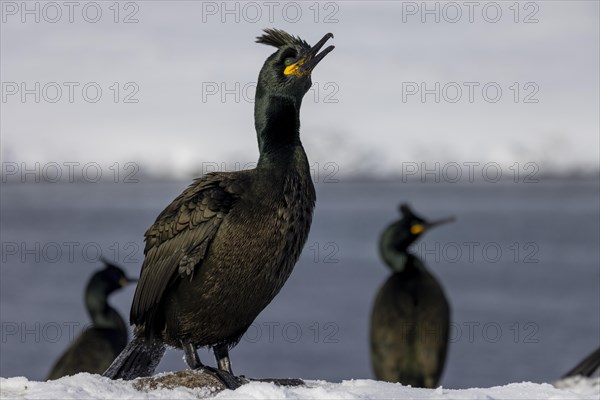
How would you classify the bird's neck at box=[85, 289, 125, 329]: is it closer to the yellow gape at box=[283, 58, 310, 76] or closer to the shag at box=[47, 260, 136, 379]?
Result: the shag at box=[47, 260, 136, 379]

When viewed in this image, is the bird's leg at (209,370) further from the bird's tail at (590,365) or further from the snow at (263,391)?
the bird's tail at (590,365)

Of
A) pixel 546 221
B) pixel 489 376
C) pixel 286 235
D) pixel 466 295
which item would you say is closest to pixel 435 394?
pixel 286 235

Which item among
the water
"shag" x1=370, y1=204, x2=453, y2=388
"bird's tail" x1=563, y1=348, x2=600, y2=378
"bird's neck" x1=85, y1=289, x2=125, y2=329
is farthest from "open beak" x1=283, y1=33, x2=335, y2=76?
the water

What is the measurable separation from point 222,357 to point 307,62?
1.81 meters

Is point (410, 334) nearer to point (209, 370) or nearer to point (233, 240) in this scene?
point (209, 370)

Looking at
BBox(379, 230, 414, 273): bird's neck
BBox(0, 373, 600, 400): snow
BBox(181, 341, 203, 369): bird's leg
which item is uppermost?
BBox(379, 230, 414, 273): bird's neck

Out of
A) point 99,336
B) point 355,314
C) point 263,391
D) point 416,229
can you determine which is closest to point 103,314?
point 99,336

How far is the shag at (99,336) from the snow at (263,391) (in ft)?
16.4

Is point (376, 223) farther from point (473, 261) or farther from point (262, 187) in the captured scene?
point (262, 187)

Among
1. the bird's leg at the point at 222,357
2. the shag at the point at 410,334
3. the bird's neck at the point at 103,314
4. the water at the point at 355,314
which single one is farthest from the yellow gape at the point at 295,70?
the water at the point at 355,314

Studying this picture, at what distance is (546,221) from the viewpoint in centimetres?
14412

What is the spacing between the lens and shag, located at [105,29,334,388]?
6.30 metres

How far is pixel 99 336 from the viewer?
459 inches

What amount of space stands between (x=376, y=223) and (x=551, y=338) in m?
94.9
